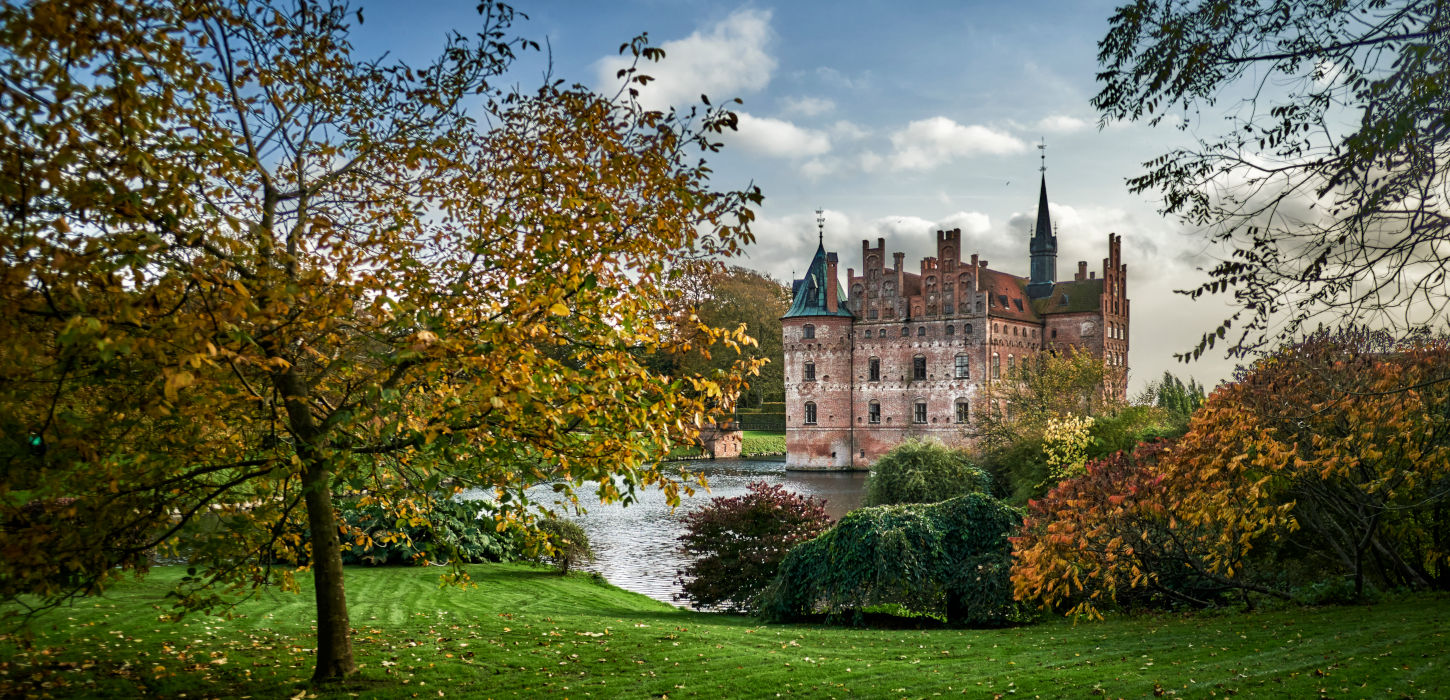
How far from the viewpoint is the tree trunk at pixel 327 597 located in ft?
25.5

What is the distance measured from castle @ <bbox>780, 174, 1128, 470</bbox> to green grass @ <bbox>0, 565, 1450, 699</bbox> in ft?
134

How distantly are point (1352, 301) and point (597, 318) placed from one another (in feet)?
18.4

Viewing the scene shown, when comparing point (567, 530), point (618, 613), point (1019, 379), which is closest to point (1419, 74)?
point (618, 613)

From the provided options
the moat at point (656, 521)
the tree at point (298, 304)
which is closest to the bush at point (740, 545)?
the moat at point (656, 521)

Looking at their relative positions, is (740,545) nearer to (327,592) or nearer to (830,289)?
(327,592)

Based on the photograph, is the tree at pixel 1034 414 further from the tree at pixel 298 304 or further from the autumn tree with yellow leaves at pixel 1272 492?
the tree at pixel 298 304

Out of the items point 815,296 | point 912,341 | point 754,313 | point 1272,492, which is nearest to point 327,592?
point 1272,492

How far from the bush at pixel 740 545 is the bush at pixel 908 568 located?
149 centimetres

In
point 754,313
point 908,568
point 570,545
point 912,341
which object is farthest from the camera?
point 754,313

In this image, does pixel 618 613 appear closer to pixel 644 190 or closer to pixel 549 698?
pixel 549 698

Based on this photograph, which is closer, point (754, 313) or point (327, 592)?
point (327, 592)

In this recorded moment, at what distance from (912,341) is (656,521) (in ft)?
88.6

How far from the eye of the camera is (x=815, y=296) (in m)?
56.5

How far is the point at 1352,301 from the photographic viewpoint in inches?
268
